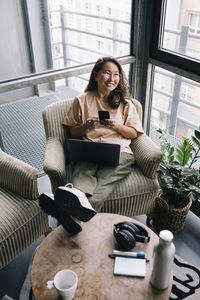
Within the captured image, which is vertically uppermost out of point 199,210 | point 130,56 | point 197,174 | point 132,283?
point 130,56

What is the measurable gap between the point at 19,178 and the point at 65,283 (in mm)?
728

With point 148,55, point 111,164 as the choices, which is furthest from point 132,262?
point 148,55

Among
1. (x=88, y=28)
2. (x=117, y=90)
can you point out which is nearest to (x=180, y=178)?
(x=117, y=90)

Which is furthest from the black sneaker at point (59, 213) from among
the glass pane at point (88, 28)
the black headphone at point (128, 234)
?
the glass pane at point (88, 28)

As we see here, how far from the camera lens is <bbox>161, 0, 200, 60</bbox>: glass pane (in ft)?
6.86

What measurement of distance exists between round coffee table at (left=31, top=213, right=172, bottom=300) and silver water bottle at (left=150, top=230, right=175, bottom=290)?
0.15ft

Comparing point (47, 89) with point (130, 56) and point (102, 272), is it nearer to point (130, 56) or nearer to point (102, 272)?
point (130, 56)

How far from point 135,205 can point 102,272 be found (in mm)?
632

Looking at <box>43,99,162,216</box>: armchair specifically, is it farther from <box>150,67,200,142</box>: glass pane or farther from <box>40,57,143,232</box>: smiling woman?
<box>150,67,200,142</box>: glass pane

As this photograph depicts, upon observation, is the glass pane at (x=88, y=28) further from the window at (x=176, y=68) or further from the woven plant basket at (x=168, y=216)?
the woven plant basket at (x=168, y=216)

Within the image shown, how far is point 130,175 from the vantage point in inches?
76.9

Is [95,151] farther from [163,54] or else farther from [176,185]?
[163,54]

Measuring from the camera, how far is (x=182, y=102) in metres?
2.52

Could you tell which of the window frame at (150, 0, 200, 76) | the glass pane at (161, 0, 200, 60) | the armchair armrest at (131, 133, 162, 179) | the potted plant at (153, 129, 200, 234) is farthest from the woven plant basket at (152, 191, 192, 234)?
the glass pane at (161, 0, 200, 60)
